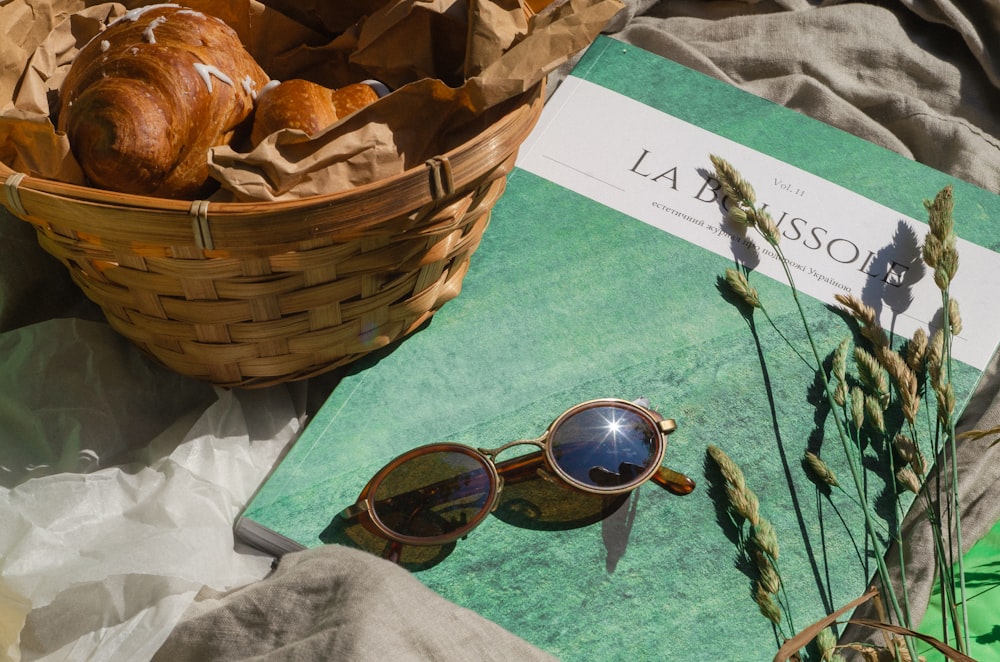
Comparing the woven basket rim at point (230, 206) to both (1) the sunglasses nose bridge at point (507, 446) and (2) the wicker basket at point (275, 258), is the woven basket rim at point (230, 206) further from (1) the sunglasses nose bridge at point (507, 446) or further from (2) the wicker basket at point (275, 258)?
(1) the sunglasses nose bridge at point (507, 446)

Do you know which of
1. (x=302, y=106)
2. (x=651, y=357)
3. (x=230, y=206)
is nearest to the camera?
(x=230, y=206)

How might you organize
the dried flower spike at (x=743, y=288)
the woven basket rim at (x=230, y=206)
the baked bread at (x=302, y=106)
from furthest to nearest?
the dried flower spike at (x=743, y=288), the baked bread at (x=302, y=106), the woven basket rim at (x=230, y=206)

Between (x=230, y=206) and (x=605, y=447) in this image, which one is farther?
(x=605, y=447)

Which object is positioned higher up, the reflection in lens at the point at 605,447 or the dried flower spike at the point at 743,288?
the dried flower spike at the point at 743,288

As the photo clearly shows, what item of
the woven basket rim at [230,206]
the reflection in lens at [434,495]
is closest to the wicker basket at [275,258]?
the woven basket rim at [230,206]

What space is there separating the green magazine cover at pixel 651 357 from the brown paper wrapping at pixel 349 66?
0.64 feet

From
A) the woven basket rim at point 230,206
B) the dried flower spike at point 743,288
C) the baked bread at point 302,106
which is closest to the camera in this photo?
the woven basket rim at point 230,206

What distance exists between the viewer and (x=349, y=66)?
0.94 m

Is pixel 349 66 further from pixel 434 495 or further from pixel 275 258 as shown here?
pixel 434 495

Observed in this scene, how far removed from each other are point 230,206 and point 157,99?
147 millimetres

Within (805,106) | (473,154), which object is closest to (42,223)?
(473,154)

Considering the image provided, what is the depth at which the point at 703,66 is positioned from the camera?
118 centimetres

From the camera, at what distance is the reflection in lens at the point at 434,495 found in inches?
31.0

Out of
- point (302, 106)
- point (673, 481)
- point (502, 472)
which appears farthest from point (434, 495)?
point (302, 106)
